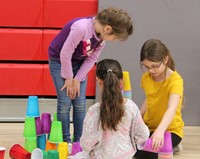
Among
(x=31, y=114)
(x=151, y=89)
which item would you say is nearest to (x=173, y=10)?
(x=151, y=89)

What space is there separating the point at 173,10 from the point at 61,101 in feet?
3.02

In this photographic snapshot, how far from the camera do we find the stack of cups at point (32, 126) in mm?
1636

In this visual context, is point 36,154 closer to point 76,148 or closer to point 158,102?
point 76,148

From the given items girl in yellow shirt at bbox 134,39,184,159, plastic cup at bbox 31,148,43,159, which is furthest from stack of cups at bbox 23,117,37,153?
girl in yellow shirt at bbox 134,39,184,159

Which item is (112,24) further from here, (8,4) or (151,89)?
(8,4)

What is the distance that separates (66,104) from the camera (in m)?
1.76

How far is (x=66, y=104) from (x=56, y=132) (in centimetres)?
20

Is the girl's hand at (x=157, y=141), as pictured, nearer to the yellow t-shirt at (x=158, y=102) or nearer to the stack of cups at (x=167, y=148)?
the stack of cups at (x=167, y=148)

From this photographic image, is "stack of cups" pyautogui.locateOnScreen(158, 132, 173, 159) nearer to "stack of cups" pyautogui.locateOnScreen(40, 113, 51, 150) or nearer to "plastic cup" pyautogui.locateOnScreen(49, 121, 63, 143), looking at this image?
"plastic cup" pyautogui.locateOnScreen(49, 121, 63, 143)

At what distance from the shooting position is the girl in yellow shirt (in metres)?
1.60

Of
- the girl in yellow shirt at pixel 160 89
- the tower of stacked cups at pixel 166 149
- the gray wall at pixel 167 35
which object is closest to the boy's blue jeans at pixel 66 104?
the girl in yellow shirt at pixel 160 89

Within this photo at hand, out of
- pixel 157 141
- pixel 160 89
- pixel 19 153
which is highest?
pixel 160 89

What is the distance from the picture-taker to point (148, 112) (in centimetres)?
183

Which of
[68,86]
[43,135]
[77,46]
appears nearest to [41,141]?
[43,135]
